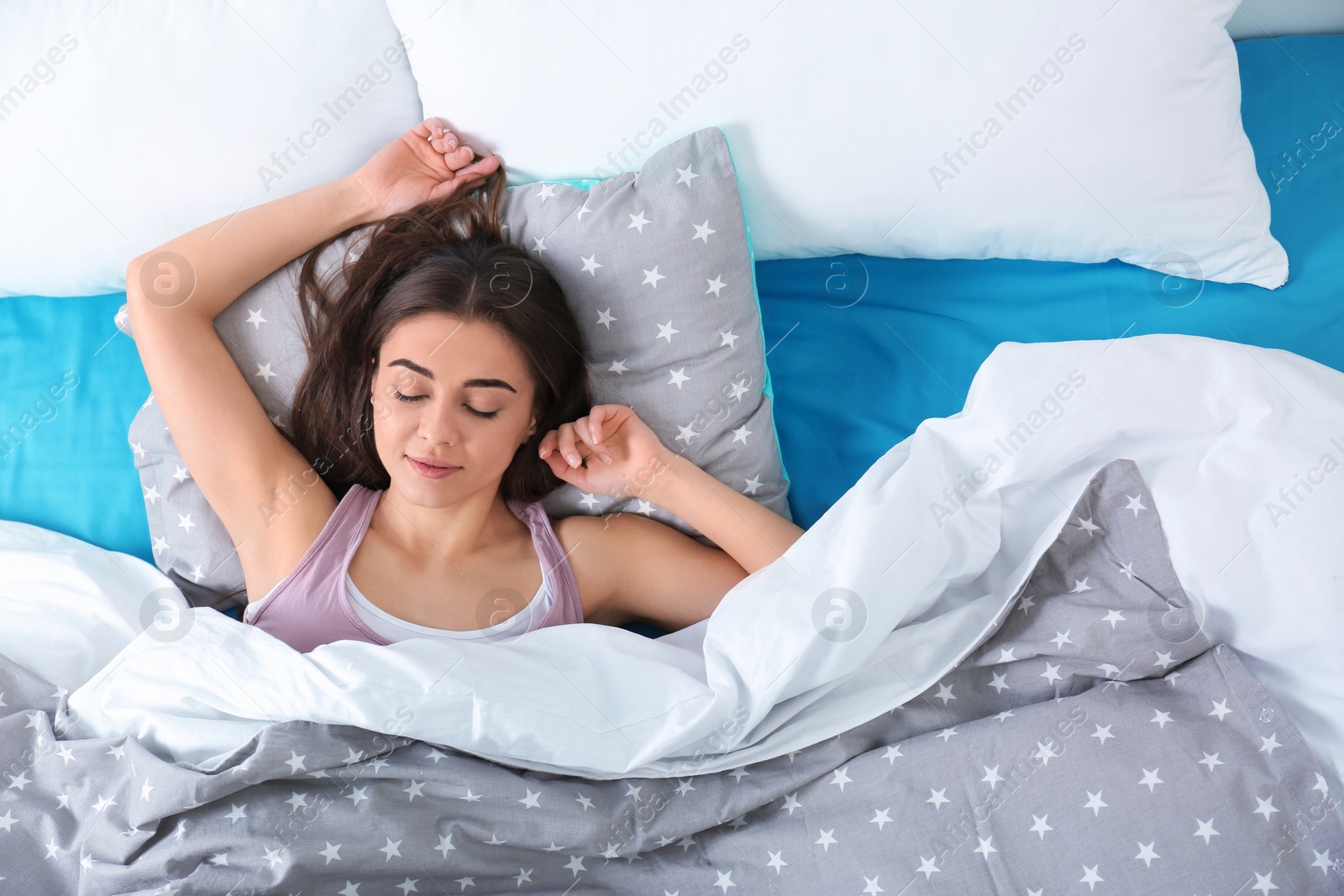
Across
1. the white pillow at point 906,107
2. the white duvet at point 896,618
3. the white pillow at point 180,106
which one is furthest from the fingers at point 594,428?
the white pillow at point 180,106

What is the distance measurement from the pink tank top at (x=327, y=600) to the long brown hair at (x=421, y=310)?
128mm

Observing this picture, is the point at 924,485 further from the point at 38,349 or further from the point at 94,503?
the point at 38,349

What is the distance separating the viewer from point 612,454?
1.44m

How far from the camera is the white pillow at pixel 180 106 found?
146 centimetres

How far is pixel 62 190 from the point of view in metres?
1.52

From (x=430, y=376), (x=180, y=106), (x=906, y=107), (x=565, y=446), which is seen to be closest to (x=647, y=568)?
(x=565, y=446)

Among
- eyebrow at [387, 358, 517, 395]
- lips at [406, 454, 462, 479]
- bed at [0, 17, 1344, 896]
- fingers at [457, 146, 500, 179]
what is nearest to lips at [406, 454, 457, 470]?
lips at [406, 454, 462, 479]

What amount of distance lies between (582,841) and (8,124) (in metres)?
1.49

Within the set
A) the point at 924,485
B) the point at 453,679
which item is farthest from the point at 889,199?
the point at 453,679

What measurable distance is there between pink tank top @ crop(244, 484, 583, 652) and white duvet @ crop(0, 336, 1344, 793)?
0.38 feet

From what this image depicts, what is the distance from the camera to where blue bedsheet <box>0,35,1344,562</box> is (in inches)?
60.7

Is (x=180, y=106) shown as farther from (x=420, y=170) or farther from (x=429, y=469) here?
(x=429, y=469)

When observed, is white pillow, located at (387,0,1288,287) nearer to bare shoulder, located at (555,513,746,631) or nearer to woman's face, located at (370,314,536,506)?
woman's face, located at (370,314,536,506)

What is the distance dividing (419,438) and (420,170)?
484 mm
